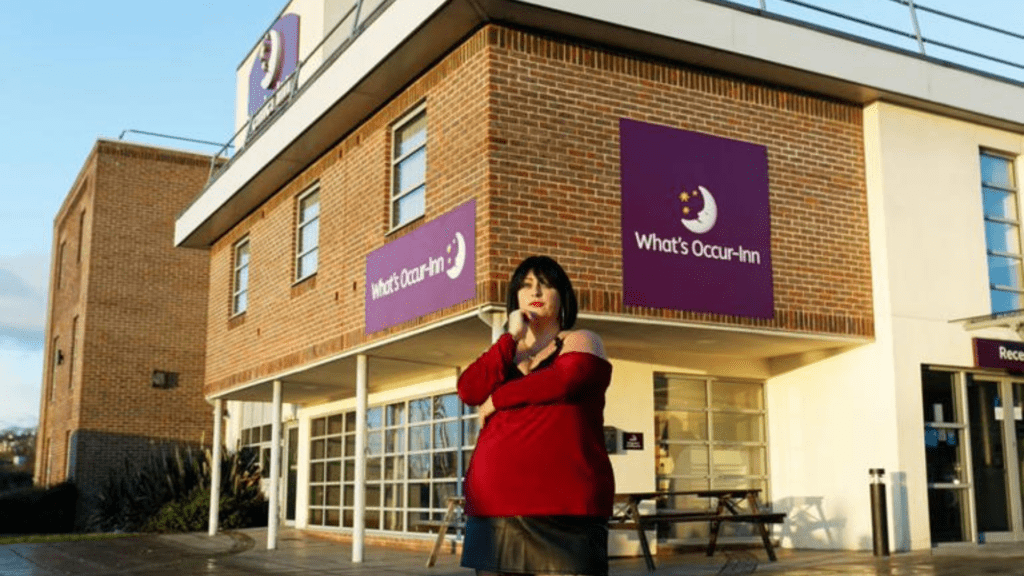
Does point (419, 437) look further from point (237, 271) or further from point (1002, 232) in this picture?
point (1002, 232)

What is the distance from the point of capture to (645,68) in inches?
442

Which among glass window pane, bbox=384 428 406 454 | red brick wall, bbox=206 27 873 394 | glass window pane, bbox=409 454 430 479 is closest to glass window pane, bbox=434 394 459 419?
glass window pane, bbox=409 454 430 479

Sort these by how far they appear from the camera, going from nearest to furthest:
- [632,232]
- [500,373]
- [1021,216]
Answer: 1. [500,373]
2. [632,232]
3. [1021,216]

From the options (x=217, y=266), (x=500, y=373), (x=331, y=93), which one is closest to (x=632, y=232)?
(x=331, y=93)

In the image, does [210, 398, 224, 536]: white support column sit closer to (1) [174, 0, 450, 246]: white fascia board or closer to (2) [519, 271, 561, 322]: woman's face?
(1) [174, 0, 450, 246]: white fascia board

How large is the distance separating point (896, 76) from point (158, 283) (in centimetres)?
1931

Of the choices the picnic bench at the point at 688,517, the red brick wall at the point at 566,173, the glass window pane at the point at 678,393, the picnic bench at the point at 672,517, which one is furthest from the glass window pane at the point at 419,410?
the picnic bench at the point at 688,517

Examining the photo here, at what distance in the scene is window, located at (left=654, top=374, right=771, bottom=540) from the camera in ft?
41.5

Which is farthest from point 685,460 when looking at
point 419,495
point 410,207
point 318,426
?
point 318,426

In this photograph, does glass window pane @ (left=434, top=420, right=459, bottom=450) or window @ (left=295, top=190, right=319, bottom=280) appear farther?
window @ (left=295, top=190, right=319, bottom=280)

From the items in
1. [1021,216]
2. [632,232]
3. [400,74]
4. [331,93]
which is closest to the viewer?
[632,232]

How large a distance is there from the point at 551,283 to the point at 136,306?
2457 centimetres

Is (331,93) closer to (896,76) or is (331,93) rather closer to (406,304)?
(406,304)

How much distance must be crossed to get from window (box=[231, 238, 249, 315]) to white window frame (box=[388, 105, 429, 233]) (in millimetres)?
5483
